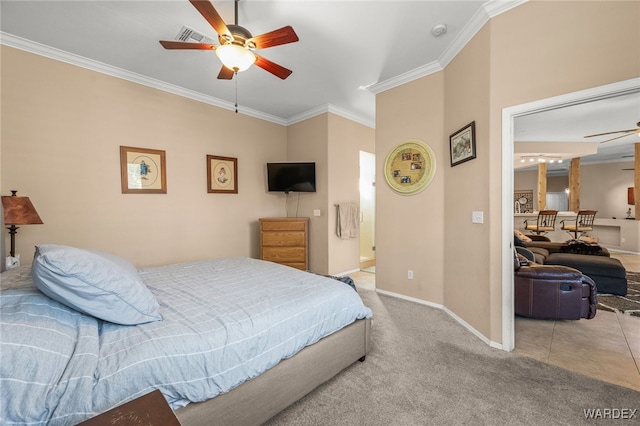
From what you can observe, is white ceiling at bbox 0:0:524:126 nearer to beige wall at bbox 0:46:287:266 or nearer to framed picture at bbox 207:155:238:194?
beige wall at bbox 0:46:287:266

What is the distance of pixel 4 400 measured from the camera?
0.79m

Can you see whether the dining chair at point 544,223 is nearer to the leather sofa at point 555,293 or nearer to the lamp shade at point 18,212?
the leather sofa at point 555,293

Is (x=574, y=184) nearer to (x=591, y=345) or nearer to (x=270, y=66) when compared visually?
(x=591, y=345)

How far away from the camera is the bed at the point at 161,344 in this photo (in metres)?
0.89

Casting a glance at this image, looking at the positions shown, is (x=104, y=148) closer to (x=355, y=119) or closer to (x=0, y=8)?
(x=0, y=8)

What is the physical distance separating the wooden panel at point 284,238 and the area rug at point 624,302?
3.83 metres

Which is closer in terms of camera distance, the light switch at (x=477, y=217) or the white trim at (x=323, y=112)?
the light switch at (x=477, y=217)

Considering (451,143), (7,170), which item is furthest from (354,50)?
(7,170)

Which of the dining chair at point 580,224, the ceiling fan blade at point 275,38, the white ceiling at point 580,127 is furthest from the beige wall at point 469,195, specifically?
the dining chair at point 580,224

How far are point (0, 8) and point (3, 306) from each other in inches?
106

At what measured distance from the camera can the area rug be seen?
2.89 m

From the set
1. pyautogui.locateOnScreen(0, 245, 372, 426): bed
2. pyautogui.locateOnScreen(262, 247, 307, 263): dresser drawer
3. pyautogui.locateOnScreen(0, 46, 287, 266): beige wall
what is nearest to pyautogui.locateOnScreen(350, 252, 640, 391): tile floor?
pyautogui.locateOnScreen(0, 245, 372, 426): bed

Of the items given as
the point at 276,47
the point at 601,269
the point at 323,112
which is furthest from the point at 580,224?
the point at 276,47

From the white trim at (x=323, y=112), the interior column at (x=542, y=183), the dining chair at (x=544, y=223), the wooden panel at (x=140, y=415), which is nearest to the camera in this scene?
the wooden panel at (x=140, y=415)
